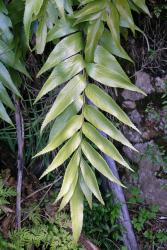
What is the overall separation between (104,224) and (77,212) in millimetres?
883

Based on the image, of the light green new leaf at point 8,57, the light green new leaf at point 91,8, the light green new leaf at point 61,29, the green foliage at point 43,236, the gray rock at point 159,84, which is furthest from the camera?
the gray rock at point 159,84

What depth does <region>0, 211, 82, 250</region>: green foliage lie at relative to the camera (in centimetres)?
154

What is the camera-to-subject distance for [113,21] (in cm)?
113

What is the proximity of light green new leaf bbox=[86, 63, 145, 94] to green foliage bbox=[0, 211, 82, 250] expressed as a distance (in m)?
0.77

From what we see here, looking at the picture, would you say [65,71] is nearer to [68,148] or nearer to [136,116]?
[68,148]

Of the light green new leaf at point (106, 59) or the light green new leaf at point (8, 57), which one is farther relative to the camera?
the light green new leaf at point (8, 57)

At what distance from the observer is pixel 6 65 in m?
1.40

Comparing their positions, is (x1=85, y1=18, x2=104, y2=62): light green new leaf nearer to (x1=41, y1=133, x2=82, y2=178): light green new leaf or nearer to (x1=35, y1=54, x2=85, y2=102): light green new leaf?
(x1=35, y1=54, x2=85, y2=102): light green new leaf

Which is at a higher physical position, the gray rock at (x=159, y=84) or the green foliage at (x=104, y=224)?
the gray rock at (x=159, y=84)

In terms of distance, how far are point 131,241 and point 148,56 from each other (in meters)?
0.97

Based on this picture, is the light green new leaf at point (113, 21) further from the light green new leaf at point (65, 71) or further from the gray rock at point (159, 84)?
the gray rock at point (159, 84)

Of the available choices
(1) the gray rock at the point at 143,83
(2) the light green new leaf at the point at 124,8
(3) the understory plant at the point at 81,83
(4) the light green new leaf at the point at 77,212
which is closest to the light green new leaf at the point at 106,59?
(3) the understory plant at the point at 81,83

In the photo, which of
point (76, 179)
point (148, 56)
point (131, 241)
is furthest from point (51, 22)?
point (131, 241)

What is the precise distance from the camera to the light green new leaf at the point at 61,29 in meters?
1.23
